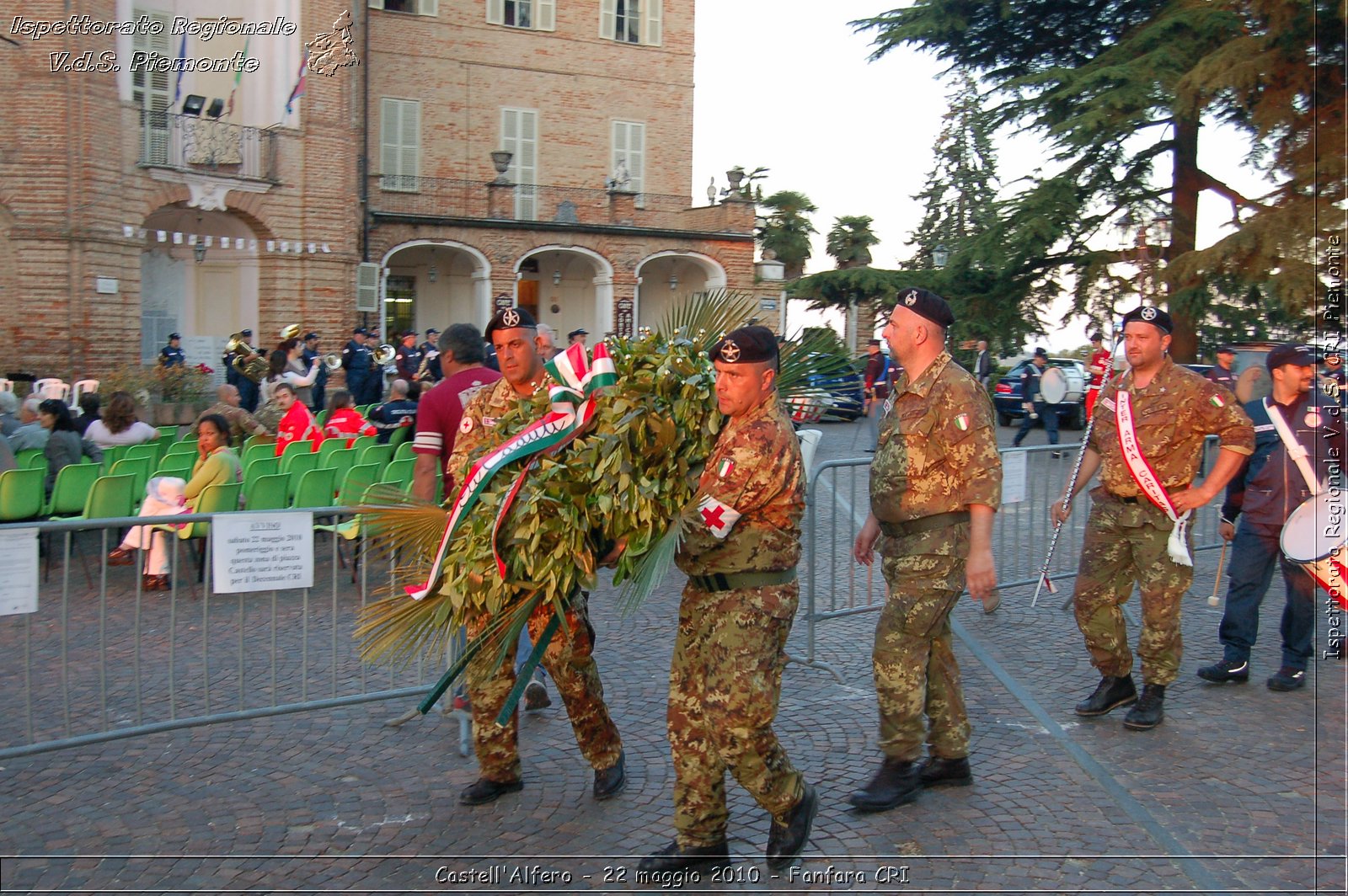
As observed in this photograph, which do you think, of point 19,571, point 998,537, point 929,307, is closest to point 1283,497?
point 998,537

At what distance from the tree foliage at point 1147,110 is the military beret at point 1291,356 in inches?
431

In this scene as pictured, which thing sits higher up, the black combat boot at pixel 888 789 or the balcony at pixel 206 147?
the balcony at pixel 206 147

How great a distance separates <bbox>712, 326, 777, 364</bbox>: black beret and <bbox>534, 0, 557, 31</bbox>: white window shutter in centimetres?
3078

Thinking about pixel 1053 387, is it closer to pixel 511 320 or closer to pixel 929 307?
pixel 929 307

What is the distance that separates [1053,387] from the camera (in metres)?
17.9

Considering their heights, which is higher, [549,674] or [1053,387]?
[1053,387]

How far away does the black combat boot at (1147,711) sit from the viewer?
18.2ft

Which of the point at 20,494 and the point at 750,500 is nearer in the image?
the point at 750,500

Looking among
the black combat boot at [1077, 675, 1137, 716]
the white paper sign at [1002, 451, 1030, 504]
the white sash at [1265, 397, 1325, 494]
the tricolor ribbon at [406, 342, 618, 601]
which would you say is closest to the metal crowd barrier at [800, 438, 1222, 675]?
the white paper sign at [1002, 451, 1030, 504]

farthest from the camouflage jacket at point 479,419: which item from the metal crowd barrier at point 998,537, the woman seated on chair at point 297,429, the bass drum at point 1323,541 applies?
the woman seated on chair at point 297,429

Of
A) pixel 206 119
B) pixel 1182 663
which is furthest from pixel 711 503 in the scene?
pixel 206 119

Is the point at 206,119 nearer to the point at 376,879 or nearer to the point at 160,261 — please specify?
the point at 160,261

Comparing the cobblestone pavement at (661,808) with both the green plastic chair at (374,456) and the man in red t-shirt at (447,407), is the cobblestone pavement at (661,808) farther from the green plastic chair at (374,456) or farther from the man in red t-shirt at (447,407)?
the green plastic chair at (374,456)

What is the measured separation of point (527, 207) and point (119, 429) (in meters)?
21.3
